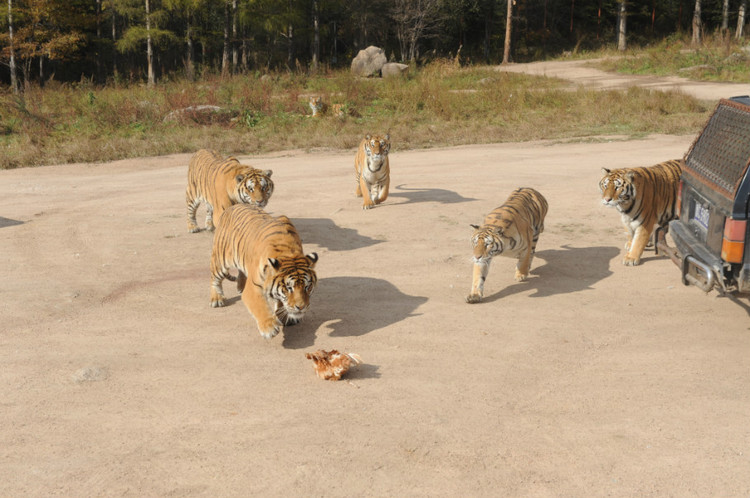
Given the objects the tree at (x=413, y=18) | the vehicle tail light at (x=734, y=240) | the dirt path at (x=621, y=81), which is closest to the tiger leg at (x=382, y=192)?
the vehicle tail light at (x=734, y=240)

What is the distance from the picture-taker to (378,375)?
545 centimetres

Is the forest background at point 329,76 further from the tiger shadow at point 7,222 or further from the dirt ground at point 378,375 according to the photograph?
the dirt ground at point 378,375

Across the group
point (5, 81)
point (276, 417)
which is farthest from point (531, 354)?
point (5, 81)

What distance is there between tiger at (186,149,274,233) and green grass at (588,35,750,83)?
25476mm

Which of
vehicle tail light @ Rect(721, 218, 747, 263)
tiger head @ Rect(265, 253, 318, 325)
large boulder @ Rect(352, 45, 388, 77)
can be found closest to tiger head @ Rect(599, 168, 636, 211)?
vehicle tail light @ Rect(721, 218, 747, 263)

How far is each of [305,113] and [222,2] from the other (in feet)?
52.5

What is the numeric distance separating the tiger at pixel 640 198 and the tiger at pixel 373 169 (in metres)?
3.71

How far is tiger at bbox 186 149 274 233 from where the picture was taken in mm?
8367

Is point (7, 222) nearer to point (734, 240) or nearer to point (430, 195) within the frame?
point (430, 195)

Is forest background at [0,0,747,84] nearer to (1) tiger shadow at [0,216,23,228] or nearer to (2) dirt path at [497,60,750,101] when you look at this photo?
(2) dirt path at [497,60,750,101]

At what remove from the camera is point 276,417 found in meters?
4.83

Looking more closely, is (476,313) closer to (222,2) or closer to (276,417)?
(276,417)

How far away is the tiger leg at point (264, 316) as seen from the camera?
5.83 metres

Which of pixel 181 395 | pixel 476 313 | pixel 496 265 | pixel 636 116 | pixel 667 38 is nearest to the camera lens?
pixel 181 395
